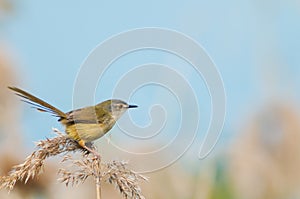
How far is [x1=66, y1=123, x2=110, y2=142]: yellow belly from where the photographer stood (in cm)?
245

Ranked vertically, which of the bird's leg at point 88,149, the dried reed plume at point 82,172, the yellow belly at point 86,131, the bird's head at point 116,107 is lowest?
the dried reed plume at point 82,172

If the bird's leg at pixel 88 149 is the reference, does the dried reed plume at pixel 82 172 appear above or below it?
below

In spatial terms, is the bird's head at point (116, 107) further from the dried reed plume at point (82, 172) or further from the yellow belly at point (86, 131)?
the dried reed plume at point (82, 172)

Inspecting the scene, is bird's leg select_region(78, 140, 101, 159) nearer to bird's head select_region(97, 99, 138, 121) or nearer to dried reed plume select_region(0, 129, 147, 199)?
dried reed plume select_region(0, 129, 147, 199)

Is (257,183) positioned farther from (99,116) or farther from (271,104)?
(99,116)

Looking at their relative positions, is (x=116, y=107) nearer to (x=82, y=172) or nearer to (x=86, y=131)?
(x=86, y=131)

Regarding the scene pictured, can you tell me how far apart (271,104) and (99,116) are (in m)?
1.52

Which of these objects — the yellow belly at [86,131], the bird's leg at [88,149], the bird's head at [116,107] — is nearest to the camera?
the bird's leg at [88,149]

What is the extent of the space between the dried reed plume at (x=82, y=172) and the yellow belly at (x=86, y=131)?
14 centimetres

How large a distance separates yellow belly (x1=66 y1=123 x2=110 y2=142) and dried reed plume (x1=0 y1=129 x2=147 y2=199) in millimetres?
145

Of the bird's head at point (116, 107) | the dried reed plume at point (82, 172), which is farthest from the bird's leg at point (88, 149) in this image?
the bird's head at point (116, 107)

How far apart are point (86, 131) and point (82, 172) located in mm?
395

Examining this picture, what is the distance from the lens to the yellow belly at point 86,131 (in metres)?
2.45

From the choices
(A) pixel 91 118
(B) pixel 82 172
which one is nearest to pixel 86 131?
(A) pixel 91 118
